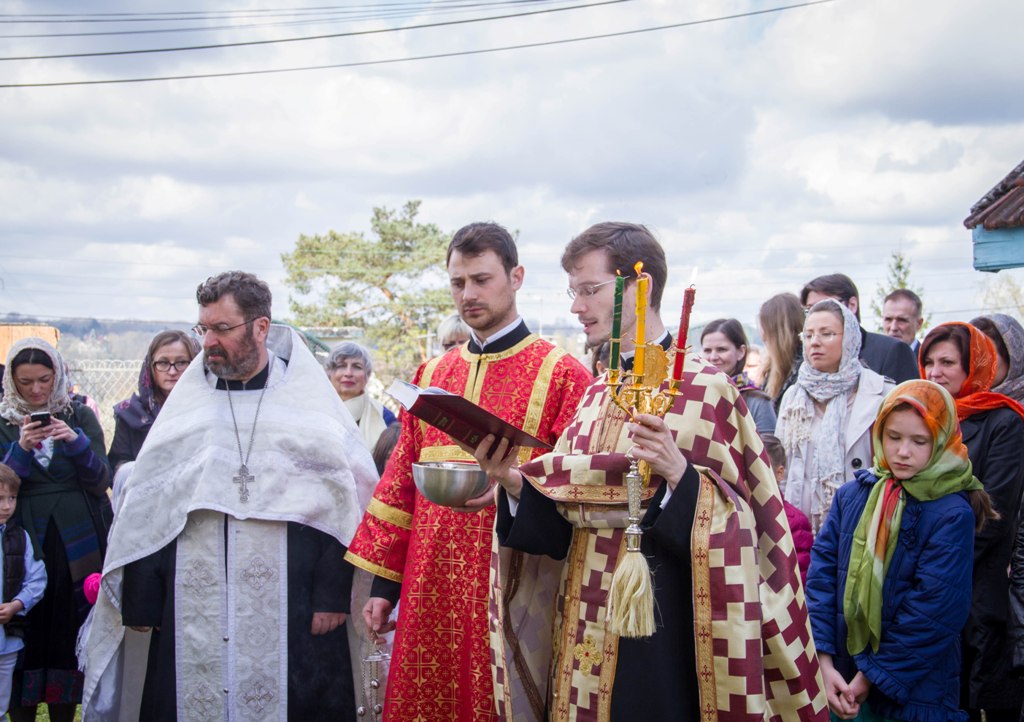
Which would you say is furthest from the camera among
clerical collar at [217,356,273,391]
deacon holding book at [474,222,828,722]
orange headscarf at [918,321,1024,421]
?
clerical collar at [217,356,273,391]

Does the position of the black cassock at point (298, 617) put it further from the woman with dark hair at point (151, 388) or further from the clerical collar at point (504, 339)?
the woman with dark hair at point (151, 388)

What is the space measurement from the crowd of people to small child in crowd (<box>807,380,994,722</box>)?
0.4 inches

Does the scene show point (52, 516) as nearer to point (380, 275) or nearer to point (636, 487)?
point (636, 487)

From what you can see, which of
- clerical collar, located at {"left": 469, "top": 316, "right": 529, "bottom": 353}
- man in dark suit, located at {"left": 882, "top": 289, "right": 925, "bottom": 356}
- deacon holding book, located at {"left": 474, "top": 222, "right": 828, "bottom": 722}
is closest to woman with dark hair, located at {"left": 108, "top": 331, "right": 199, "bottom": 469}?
clerical collar, located at {"left": 469, "top": 316, "right": 529, "bottom": 353}

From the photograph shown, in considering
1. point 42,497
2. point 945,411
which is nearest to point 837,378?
point 945,411

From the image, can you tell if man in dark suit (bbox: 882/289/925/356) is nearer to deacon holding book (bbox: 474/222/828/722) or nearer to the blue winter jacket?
the blue winter jacket

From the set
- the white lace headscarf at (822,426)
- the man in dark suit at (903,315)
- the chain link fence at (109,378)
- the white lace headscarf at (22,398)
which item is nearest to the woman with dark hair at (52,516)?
the white lace headscarf at (22,398)

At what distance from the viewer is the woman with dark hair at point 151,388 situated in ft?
17.1

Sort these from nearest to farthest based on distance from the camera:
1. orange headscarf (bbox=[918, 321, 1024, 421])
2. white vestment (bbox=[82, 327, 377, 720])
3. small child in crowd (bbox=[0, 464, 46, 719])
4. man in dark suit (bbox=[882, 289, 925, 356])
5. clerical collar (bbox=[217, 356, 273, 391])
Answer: white vestment (bbox=[82, 327, 377, 720]) → orange headscarf (bbox=[918, 321, 1024, 421]) → clerical collar (bbox=[217, 356, 273, 391]) → small child in crowd (bbox=[0, 464, 46, 719]) → man in dark suit (bbox=[882, 289, 925, 356])

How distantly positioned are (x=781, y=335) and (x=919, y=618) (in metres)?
2.48

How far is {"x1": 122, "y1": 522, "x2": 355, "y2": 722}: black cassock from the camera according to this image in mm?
4102

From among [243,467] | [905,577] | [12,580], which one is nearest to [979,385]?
[905,577]

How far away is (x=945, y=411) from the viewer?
12.1 feet

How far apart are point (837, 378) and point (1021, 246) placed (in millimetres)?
2901
